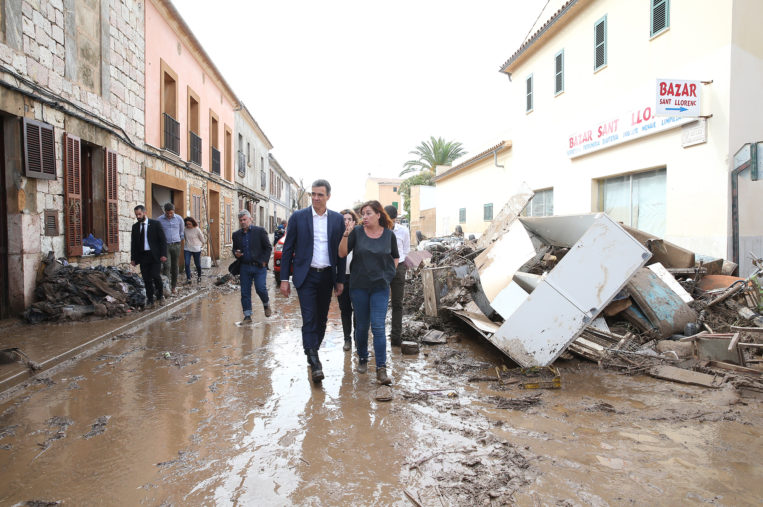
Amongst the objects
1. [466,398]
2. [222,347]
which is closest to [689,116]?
[466,398]

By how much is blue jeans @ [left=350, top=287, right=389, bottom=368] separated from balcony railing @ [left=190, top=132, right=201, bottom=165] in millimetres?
12359

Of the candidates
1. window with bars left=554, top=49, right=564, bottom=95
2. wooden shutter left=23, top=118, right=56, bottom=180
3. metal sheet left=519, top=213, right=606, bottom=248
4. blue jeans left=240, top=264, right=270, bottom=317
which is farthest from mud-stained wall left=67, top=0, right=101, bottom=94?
window with bars left=554, top=49, right=564, bottom=95

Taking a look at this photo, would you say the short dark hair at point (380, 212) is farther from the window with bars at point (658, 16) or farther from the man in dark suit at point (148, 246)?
the window with bars at point (658, 16)

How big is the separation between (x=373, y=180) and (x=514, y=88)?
208 feet

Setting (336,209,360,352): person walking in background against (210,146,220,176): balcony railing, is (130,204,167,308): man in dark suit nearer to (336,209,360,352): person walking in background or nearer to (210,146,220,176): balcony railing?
(336,209,360,352): person walking in background

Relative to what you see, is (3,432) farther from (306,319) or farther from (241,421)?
(306,319)

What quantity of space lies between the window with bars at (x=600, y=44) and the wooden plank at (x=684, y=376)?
939 centimetres

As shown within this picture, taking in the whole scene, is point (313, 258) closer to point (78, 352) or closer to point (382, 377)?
point (382, 377)

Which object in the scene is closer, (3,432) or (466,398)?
(3,432)

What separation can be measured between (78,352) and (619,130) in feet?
36.8

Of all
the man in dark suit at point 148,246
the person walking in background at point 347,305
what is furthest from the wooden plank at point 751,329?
the man in dark suit at point 148,246

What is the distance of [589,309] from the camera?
14.4 feet

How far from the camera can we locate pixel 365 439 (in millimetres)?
3145

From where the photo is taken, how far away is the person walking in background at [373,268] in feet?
14.6
